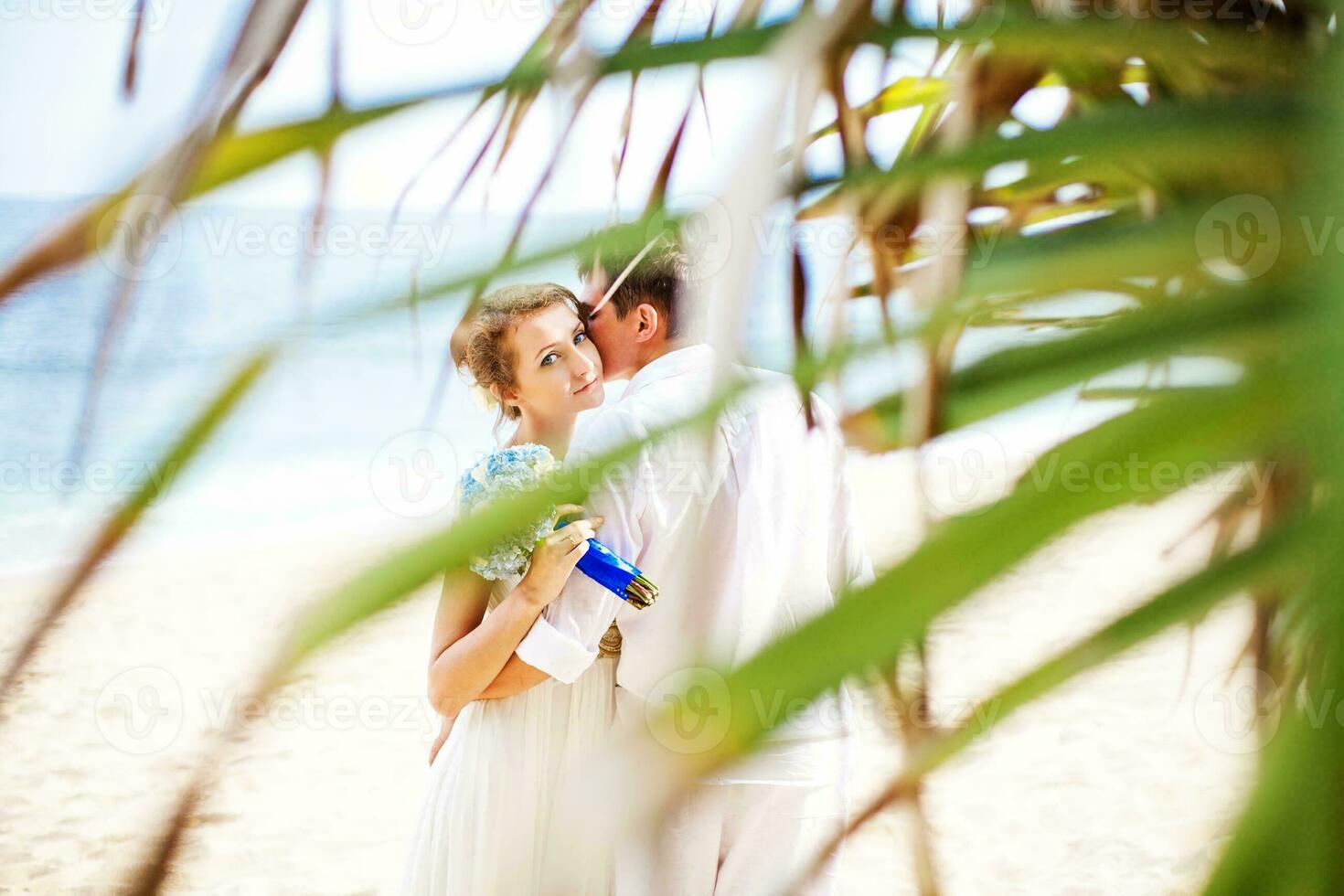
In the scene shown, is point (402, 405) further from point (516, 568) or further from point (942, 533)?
point (942, 533)

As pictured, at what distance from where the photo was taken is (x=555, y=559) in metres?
1.28

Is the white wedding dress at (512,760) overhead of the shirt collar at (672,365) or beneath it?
beneath

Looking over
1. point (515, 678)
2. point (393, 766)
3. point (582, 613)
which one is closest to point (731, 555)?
point (582, 613)

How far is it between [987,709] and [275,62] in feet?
0.67

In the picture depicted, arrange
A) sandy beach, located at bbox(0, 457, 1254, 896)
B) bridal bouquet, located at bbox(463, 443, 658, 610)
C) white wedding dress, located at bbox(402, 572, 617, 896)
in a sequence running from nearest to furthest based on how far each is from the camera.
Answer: bridal bouquet, located at bbox(463, 443, 658, 610) < white wedding dress, located at bbox(402, 572, 617, 896) < sandy beach, located at bbox(0, 457, 1254, 896)

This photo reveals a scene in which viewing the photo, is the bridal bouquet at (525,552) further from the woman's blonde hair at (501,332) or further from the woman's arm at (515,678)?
the woman's blonde hair at (501,332)

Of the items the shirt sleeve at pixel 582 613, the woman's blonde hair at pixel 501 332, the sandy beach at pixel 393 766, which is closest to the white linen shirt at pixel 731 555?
the shirt sleeve at pixel 582 613

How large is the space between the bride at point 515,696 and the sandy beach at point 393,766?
724 mm

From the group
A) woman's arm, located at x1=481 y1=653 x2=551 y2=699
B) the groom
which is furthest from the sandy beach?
the groom

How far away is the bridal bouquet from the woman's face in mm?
162

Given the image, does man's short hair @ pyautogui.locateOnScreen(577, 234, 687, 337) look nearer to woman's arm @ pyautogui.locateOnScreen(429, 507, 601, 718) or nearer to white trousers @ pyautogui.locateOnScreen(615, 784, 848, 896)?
woman's arm @ pyautogui.locateOnScreen(429, 507, 601, 718)

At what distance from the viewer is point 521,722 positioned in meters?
1.41

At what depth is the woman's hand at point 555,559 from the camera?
1.25 meters

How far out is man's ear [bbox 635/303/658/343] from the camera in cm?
144
